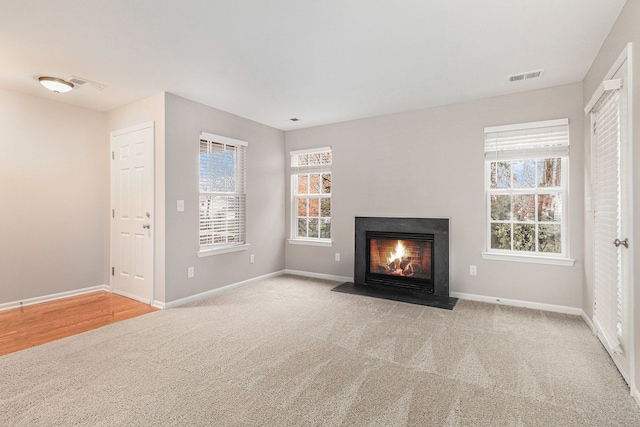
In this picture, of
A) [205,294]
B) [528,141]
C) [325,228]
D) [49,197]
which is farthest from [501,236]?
[49,197]

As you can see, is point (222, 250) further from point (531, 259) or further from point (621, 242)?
point (621, 242)

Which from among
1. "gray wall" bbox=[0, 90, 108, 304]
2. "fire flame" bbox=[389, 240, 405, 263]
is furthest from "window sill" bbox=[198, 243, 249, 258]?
"fire flame" bbox=[389, 240, 405, 263]

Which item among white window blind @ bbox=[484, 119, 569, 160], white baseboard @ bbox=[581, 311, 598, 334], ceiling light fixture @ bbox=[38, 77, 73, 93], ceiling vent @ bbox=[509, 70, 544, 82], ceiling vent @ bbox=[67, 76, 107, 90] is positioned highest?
ceiling vent @ bbox=[509, 70, 544, 82]

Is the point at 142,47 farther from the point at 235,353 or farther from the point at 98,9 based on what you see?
the point at 235,353

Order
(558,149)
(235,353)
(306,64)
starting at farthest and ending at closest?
(558,149) → (306,64) → (235,353)

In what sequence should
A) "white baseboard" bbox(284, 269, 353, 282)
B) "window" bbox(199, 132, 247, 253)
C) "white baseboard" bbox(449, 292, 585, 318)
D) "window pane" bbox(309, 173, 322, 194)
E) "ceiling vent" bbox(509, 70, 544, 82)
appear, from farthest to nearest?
"window pane" bbox(309, 173, 322, 194), "white baseboard" bbox(284, 269, 353, 282), "window" bbox(199, 132, 247, 253), "white baseboard" bbox(449, 292, 585, 318), "ceiling vent" bbox(509, 70, 544, 82)

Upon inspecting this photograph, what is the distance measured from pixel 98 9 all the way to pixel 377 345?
3265mm

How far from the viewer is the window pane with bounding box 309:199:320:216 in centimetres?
533

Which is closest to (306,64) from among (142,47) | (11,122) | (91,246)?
(142,47)

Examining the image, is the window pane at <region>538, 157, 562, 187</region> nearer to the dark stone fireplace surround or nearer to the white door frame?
the dark stone fireplace surround

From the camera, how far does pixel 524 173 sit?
3.79 metres

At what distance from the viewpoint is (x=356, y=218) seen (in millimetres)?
4801

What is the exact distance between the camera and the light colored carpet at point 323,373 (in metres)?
1.81

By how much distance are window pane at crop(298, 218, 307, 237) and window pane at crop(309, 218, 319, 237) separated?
0.11m
